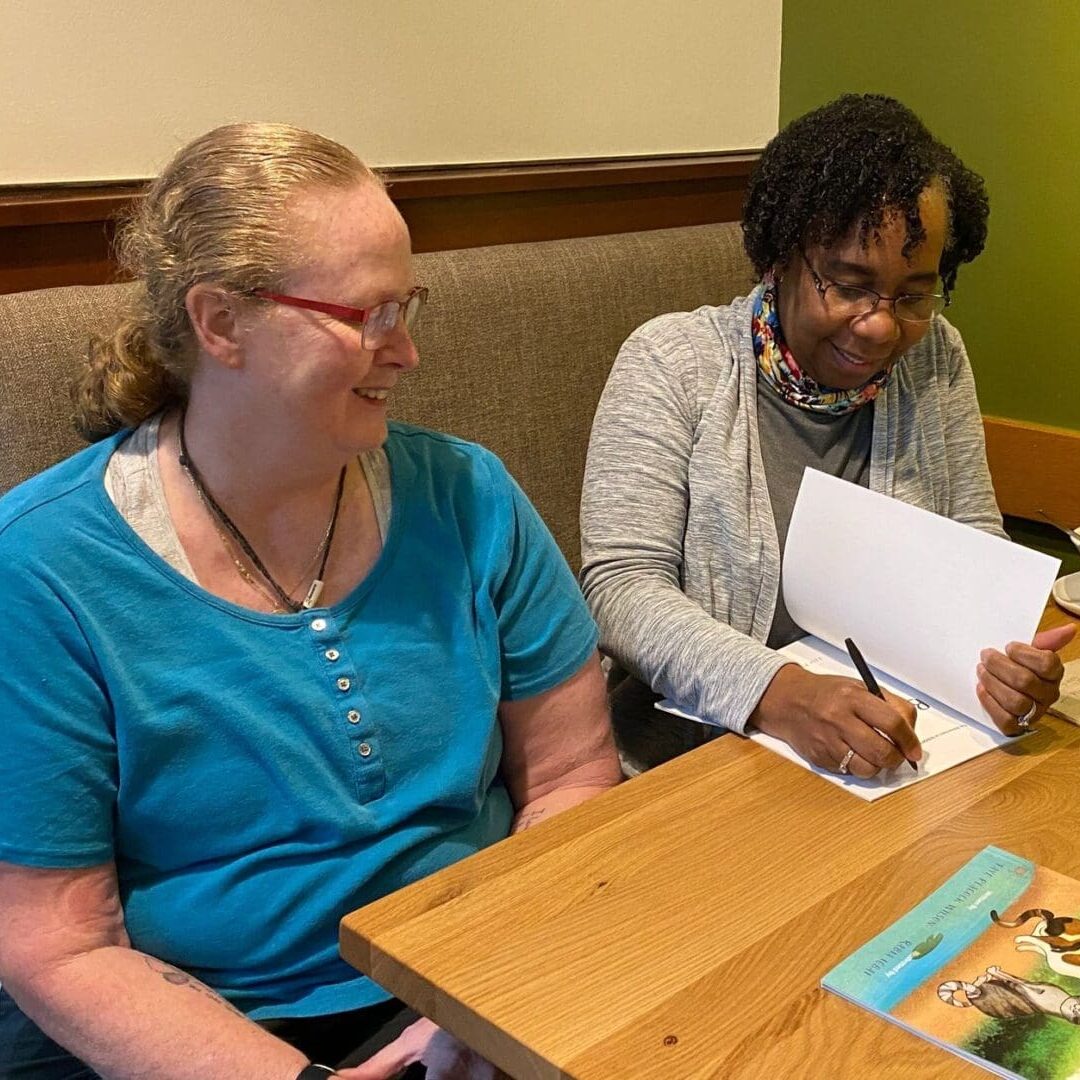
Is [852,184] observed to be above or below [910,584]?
above

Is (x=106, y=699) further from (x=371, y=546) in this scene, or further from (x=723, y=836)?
(x=723, y=836)

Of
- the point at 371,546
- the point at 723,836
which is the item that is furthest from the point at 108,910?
the point at 723,836

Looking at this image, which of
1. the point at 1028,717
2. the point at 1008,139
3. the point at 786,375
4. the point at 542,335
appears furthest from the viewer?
the point at 1008,139

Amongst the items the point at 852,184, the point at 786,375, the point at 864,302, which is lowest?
the point at 786,375

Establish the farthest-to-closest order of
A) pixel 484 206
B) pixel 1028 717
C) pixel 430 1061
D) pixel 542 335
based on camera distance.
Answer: pixel 484 206 < pixel 542 335 < pixel 1028 717 < pixel 430 1061

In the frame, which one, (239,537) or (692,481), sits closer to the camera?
(239,537)

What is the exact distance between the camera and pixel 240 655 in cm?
110

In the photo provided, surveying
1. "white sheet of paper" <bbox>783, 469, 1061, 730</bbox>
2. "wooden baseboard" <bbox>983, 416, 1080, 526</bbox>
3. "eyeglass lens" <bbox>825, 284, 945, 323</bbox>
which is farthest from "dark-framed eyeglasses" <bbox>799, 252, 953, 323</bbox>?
"wooden baseboard" <bbox>983, 416, 1080, 526</bbox>

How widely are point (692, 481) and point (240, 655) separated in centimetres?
62

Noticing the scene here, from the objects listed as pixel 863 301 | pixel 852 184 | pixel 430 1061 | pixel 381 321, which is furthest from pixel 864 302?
pixel 430 1061

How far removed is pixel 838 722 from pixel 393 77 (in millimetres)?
1247

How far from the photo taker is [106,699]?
3.48 feet

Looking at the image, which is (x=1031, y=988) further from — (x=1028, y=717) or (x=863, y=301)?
(x=863, y=301)

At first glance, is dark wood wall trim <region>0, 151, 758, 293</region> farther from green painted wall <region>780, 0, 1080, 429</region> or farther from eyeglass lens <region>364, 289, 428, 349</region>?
eyeglass lens <region>364, 289, 428, 349</region>
